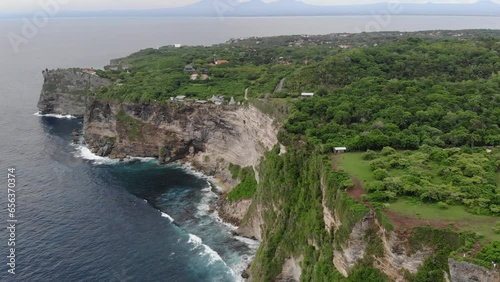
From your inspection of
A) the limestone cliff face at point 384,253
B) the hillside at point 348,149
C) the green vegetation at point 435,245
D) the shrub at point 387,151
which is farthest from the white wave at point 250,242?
the green vegetation at point 435,245

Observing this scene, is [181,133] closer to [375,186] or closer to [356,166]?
[356,166]

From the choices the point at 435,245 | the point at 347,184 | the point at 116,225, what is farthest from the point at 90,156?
the point at 435,245

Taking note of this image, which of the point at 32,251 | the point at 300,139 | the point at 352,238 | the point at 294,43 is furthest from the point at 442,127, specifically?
the point at 294,43

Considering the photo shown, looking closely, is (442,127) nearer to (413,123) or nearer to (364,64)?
(413,123)

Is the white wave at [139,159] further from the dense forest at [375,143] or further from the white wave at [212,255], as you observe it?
the white wave at [212,255]

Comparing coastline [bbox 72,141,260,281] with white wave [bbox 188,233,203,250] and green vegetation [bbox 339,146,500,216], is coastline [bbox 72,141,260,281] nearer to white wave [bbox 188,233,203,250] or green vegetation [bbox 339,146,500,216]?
white wave [bbox 188,233,203,250]

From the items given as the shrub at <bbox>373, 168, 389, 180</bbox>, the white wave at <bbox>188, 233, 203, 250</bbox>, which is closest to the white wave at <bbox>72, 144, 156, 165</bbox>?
the white wave at <bbox>188, 233, 203, 250</bbox>

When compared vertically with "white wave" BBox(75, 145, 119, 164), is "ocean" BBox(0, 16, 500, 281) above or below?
below
